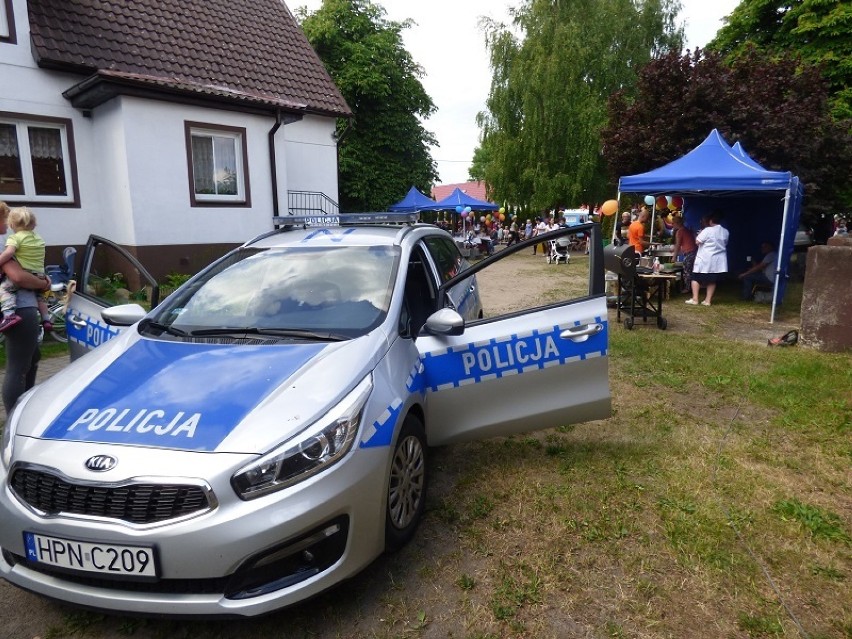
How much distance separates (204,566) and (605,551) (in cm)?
194

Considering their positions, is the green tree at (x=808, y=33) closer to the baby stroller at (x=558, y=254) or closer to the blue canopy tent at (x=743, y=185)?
the baby stroller at (x=558, y=254)

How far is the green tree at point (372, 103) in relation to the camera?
76.3 feet

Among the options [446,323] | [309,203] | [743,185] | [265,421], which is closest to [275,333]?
[265,421]

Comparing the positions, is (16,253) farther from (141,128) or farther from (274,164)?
(274,164)

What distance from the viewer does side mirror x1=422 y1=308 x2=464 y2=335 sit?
10.3ft

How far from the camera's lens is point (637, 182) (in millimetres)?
9555

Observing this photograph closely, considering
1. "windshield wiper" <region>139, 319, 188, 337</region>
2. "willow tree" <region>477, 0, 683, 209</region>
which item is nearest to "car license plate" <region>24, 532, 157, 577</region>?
"windshield wiper" <region>139, 319, 188, 337</region>

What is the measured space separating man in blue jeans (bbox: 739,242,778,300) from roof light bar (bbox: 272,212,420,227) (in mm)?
7967

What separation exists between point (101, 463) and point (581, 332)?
8.15 ft

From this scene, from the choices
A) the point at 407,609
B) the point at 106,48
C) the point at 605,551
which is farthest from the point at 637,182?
the point at 106,48

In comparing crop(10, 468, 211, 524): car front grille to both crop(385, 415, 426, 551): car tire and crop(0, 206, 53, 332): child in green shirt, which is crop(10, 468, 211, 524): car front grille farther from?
crop(0, 206, 53, 332): child in green shirt

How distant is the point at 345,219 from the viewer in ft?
15.1

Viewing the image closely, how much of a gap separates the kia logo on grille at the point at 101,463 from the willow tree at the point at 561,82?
23.1 metres

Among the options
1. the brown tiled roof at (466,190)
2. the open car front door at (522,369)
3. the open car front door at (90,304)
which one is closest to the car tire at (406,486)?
the open car front door at (522,369)
